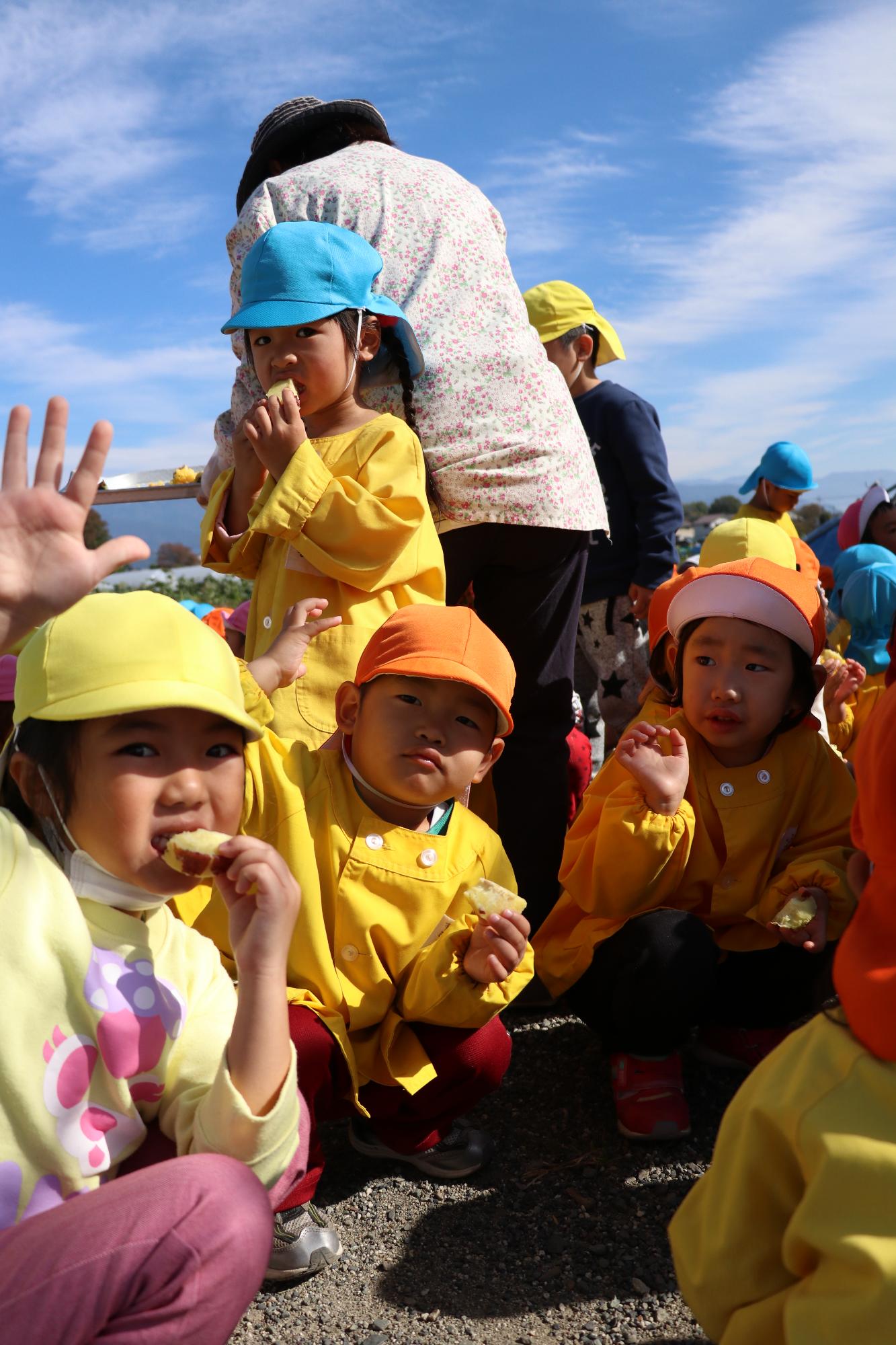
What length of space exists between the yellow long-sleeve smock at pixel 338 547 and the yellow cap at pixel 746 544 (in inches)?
35.1

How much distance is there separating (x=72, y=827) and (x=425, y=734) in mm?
979

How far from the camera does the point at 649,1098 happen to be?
9.35ft

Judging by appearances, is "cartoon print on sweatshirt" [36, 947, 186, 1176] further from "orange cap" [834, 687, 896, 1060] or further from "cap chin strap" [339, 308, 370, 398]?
"cap chin strap" [339, 308, 370, 398]

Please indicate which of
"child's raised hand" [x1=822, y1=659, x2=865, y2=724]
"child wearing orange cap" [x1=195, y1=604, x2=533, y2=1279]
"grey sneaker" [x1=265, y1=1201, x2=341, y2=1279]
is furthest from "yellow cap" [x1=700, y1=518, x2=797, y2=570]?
"grey sneaker" [x1=265, y1=1201, x2=341, y2=1279]

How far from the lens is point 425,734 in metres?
2.64

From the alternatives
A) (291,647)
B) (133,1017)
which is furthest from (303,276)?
(133,1017)

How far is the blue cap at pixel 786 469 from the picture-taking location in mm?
7562

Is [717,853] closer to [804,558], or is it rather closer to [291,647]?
[291,647]

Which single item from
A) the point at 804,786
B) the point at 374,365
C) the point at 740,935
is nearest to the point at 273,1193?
the point at 740,935

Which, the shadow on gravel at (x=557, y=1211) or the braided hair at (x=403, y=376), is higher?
the braided hair at (x=403, y=376)

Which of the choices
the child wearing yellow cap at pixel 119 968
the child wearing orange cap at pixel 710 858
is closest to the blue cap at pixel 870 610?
the child wearing orange cap at pixel 710 858

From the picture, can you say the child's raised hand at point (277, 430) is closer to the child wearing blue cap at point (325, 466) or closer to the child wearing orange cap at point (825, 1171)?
the child wearing blue cap at point (325, 466)

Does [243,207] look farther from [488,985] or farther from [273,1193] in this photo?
[273,1193]

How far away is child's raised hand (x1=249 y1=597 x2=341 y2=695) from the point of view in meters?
2.69
